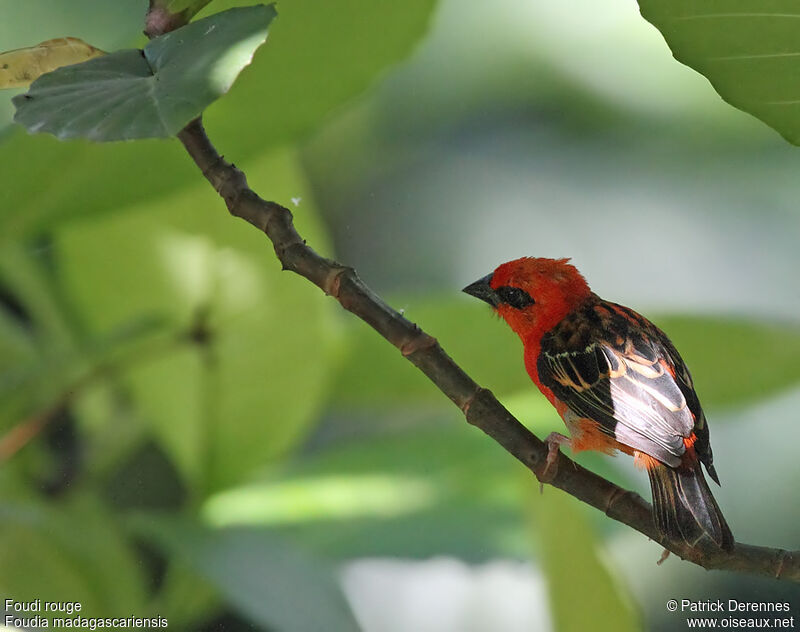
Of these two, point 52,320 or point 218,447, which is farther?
point 52,320

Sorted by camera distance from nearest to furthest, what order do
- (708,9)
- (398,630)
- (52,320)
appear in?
(708,9) < (398,630) < (52,320)

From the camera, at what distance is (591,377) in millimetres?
591

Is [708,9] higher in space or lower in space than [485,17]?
lower

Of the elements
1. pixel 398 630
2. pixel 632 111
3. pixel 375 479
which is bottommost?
pixel 398 630

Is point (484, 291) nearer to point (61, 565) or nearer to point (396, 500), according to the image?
point (396, 500)

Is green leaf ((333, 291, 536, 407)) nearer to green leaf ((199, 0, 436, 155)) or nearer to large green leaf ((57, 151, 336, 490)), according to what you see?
large green leaf ((57, 151, 336, 490))

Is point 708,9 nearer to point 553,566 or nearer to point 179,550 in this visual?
point 553,566

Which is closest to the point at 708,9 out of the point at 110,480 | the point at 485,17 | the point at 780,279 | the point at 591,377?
the point at 591,377

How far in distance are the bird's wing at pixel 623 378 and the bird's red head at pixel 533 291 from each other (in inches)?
0.4

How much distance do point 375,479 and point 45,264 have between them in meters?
0.39

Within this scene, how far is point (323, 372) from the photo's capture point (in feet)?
2.48

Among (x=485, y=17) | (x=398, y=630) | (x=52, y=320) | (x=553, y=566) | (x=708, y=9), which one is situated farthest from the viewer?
(x=485, y=17)

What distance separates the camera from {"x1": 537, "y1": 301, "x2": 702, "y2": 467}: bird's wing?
0.55 meters

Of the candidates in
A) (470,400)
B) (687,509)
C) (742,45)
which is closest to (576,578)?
(687,509)
